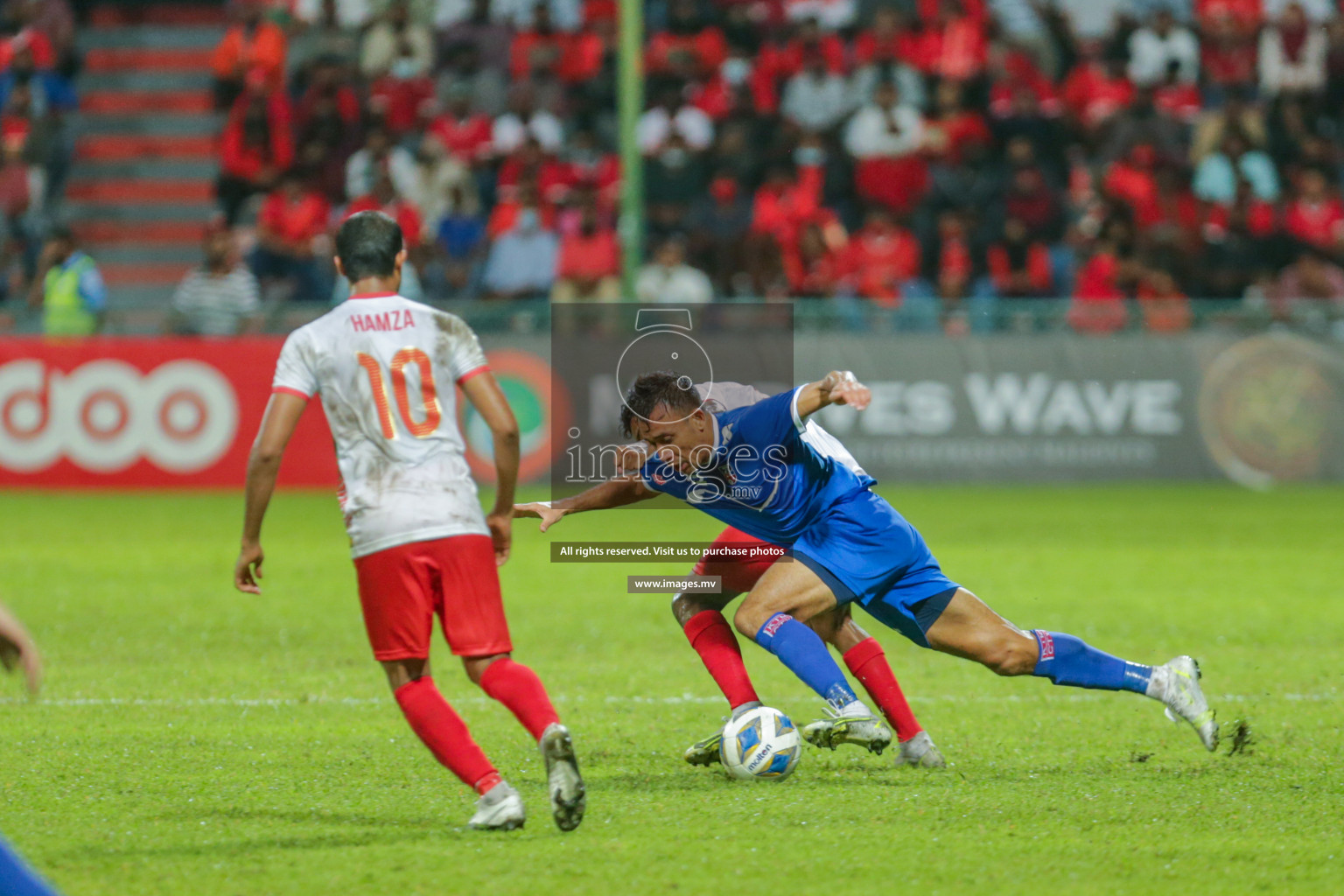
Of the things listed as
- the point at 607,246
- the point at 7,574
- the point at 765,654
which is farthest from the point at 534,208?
the point at 765,654

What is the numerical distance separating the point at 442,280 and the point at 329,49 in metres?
5.10

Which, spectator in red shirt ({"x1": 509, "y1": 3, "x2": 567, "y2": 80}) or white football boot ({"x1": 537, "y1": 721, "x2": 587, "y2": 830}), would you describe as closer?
white football boot ({"x1": 537, "y1": 721, "x2": 587, "y2": 830})

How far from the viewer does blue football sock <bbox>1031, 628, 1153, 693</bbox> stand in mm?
6176

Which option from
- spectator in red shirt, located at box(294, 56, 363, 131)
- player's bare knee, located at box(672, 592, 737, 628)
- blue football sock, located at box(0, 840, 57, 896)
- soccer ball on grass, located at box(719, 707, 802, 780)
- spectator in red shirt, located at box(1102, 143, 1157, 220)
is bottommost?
soccer ball on grass, located at box(719, 707, 802, 780)

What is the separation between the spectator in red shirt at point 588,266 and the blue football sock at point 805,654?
12.3 meters

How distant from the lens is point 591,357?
16938mm

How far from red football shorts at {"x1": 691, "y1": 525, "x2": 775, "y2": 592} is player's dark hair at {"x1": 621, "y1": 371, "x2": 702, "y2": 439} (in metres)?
0.64

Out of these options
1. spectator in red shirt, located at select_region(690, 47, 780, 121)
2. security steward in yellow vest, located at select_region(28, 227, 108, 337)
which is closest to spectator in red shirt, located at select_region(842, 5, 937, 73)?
spectator in red shirt, located at select_region(690, 47, 780, 121)

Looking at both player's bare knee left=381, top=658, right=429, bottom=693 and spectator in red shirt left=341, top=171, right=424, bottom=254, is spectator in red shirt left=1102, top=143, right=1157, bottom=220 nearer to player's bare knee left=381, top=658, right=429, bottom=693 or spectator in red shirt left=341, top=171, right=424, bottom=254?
spectator in red shirt left=341, top=171, right=424, bottom=254

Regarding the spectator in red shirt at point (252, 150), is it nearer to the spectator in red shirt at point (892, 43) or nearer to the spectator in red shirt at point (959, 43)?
the spectator in red shirt at point (892, 43)

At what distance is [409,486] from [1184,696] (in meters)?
2.98

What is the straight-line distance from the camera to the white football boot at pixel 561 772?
4.88m

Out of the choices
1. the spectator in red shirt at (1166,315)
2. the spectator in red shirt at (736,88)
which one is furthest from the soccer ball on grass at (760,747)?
the spectator in red shirt at (736,88)

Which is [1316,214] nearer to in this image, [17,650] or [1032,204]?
[1032,204]
